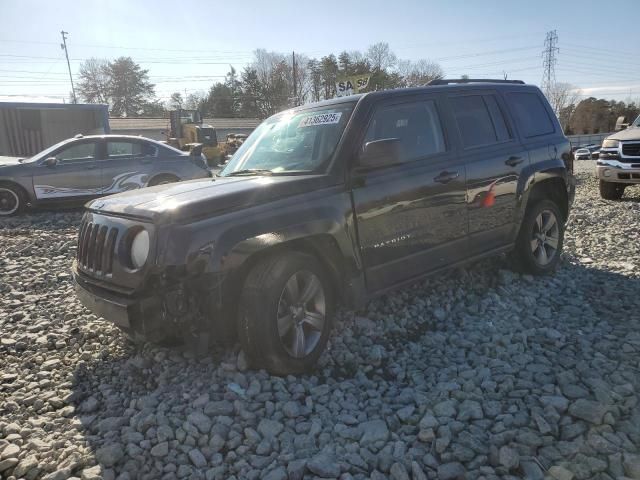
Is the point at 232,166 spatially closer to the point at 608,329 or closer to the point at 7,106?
the point at 608,329

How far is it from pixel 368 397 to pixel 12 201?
9625mm

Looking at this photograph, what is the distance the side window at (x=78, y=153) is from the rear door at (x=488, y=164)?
8.22 metres

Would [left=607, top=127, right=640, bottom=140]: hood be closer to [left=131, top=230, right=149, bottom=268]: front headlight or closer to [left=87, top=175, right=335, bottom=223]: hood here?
[left=87, top=175, right=335, bottom=223]: hood

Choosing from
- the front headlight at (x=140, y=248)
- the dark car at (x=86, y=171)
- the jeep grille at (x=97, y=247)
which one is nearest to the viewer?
the front headlight at (x=140, y=248)

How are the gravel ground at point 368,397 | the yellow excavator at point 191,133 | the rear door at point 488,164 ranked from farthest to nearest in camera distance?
1. the yellow excavator at point 191,133
2. the rear door at point 488,164
3. the gravel ground at point 368,397

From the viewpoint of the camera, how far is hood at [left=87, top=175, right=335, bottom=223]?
3039mm

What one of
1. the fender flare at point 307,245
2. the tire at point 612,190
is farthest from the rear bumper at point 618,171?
the fender flare at point 307,245

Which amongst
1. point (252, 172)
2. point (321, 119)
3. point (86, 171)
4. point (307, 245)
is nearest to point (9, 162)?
point (86, 171)

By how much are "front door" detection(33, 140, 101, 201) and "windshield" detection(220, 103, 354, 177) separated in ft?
22.2

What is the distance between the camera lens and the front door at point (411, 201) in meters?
3.71

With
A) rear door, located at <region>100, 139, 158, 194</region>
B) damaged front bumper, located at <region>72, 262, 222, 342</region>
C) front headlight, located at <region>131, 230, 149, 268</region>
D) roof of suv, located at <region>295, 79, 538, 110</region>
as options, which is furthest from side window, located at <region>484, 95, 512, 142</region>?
rear door, located at <region>100, 139, 158, 194</region>

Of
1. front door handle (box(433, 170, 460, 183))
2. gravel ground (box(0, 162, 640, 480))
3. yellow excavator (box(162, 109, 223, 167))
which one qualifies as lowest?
gravel ground (box(0, 162, 640, 480))

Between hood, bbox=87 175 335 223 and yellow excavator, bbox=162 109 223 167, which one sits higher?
yellow excavator, bbox=162 109 223 167

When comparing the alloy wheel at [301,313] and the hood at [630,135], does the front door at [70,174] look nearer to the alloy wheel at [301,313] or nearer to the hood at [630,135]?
the alloy wheel at [301,313]
